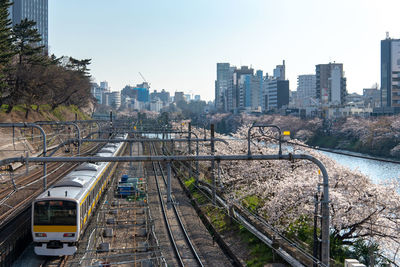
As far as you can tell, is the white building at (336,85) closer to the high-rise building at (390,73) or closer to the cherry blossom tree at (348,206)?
the high-rise building at (390,73)

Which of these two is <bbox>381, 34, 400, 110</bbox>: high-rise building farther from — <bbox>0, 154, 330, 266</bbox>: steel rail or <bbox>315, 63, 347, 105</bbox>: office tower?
<bbox>0, 154, 330, 266</bbox>: steel rail

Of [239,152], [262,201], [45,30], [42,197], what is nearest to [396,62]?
[239,152]

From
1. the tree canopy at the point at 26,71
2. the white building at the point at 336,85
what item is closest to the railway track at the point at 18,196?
the tree canopy at the point at 26,71

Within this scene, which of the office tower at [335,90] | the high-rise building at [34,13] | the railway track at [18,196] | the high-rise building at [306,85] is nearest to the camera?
the railway track at [18,196]

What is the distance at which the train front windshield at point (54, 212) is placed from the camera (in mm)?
10758

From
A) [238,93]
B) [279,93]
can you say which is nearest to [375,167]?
[279,93]

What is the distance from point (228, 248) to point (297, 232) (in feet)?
7.83

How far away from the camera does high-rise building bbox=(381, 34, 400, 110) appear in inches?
2331

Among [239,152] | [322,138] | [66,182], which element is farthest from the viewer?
[322,138]

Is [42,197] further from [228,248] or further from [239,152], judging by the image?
[239,152]

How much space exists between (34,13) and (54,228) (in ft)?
345

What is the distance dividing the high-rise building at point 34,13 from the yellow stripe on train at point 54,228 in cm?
9621

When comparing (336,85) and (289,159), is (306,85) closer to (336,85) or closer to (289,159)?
(336,85)

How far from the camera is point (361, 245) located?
13.1m
